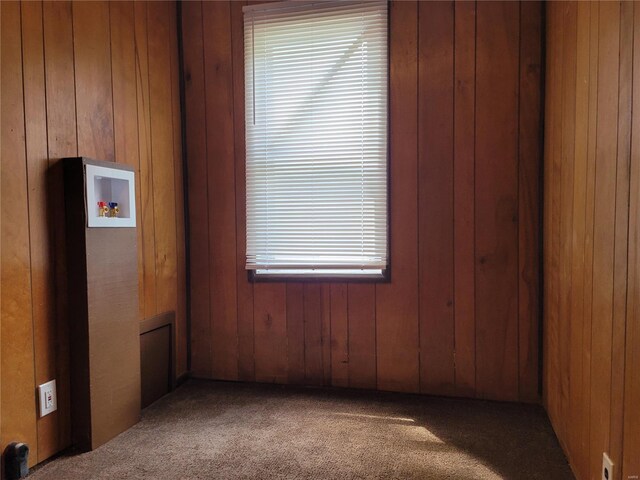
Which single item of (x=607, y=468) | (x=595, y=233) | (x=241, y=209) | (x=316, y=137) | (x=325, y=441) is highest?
(x=316, y=137)

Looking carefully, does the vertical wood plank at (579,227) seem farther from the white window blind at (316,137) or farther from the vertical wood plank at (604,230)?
the white window blind at (316,137)

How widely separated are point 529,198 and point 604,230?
0.98 meters

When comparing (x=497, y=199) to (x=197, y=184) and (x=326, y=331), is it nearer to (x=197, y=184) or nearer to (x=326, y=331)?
(x=326, y=331)

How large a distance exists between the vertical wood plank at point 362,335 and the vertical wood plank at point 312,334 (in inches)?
7.0

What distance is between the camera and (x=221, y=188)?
2.60 metres

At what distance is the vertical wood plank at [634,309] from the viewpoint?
41.0 inches

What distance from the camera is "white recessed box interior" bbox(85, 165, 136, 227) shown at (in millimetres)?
1788

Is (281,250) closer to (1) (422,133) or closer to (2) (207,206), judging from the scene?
(2) (207,206)

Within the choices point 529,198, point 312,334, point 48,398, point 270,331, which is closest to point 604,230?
point 529,198

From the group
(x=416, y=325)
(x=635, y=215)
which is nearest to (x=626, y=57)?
(x=635, y=215)

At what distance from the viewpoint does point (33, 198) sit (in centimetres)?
166

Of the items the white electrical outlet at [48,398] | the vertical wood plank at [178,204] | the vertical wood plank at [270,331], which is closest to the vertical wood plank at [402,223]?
the vertical wood plank at [270,331]

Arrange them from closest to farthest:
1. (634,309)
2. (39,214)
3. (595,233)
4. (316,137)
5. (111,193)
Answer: (634,309), (595,233), (39,214), (111,193), (316,137)

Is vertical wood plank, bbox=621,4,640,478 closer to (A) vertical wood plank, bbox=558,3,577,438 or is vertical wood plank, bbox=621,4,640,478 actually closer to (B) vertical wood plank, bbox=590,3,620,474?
(B) vertical wood plank, bbox=590,3,620,474
